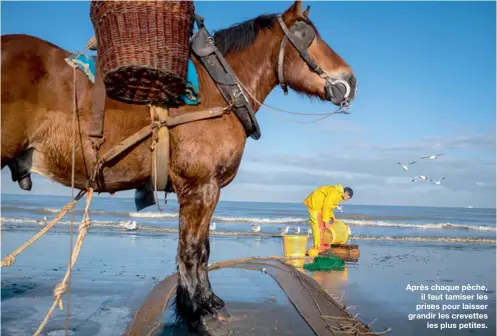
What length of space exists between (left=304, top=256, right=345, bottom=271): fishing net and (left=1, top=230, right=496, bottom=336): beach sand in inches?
7.0

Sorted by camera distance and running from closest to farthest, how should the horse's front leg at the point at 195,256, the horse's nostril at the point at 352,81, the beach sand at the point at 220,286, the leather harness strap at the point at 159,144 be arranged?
the leather harness strap at the point at 159,144
the horse's front leg at the point at 195,256
the horse's nostril at the point at 352,81
the beach sand at the point at 220,286

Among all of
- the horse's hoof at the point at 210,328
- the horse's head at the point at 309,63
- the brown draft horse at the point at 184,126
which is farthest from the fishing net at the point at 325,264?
the horse's head at the point at 309,63

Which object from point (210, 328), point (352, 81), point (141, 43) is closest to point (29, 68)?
point (141, 43)

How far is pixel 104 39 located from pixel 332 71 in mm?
2045

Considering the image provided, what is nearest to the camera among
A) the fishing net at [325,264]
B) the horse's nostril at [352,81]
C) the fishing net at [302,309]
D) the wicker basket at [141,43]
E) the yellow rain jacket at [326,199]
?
the wicker basket at [141,43]

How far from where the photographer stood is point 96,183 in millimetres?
3021

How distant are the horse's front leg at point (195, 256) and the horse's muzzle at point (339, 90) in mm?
1360

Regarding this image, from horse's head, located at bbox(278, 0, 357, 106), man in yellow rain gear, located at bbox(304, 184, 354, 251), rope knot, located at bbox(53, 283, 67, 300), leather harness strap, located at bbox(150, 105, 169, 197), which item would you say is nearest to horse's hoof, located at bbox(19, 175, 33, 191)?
rope knot, located at bbox(53, 283, 67, 300)

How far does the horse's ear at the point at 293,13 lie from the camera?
3.86m

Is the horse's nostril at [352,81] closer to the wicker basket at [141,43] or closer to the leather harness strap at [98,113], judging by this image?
the wicker basket at [141,43]

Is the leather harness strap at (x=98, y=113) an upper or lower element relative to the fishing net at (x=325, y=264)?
upper

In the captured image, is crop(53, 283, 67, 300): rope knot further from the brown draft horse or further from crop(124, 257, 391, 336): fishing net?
crop(124, 257, 391, 336): fishing net

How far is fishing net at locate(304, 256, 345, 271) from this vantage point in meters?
7.90

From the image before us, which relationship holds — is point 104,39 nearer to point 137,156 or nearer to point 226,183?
point 137,156
